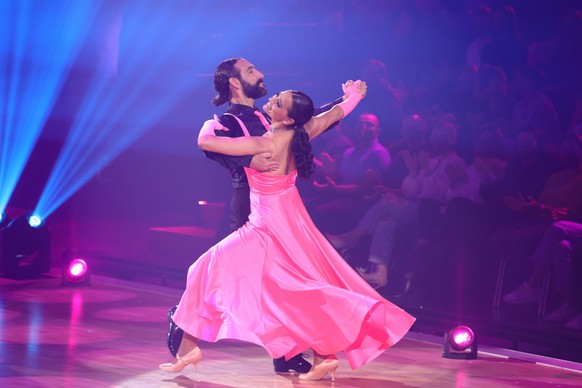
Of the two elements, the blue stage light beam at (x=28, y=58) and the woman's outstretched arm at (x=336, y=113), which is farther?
the blue stage light beam at (x=28, y=58)

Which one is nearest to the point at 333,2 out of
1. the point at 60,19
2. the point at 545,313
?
the point at 60,19

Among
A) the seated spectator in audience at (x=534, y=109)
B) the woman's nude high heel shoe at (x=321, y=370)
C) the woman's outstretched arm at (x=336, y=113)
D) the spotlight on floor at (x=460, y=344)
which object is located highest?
the seated spectator in audience at (x=534, y=109)

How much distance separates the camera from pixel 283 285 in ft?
15.1

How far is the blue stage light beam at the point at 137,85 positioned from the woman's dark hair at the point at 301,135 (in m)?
5.35

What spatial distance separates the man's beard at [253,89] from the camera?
4.91 meters

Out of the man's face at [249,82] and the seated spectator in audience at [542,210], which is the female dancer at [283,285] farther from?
the seated spectator in audience at [542,210]

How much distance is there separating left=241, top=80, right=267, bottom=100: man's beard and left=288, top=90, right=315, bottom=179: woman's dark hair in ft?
0.96

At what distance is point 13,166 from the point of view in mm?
9680

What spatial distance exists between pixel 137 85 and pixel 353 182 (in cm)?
330

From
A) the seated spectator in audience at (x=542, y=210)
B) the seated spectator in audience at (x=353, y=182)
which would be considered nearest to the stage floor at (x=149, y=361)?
the seated spectator in audience at (x=542, y=210)

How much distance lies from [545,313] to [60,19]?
5527mm

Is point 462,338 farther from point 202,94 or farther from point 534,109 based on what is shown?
point 202,94

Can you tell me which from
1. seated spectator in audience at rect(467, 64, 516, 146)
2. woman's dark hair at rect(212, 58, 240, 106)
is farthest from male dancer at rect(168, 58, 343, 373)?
seated spectator in audience at rect(467, 64, 516, 146)

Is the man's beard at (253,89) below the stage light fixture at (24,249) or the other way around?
the other way around
